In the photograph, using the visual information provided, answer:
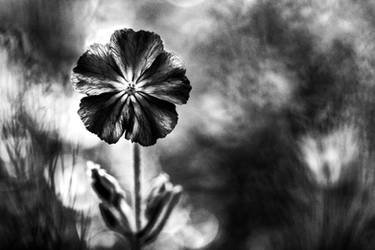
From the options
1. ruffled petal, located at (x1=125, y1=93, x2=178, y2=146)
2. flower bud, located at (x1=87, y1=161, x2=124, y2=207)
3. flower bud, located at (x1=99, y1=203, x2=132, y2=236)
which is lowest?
flower bud, located at (x1=99, y1=203, x2=132, y2=236)

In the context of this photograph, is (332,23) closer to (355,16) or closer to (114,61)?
(355,16)

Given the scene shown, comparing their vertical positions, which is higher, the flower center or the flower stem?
the flower center

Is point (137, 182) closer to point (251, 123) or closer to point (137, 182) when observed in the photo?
point (137, 182)

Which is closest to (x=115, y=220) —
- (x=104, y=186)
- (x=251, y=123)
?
(x=104, y=186)

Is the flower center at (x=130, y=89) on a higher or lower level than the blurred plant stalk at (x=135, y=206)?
higher

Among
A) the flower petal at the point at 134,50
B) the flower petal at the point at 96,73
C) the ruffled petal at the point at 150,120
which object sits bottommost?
the ruffled petal at the point at 150,120

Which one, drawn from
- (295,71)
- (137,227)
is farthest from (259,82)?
(137,227)
